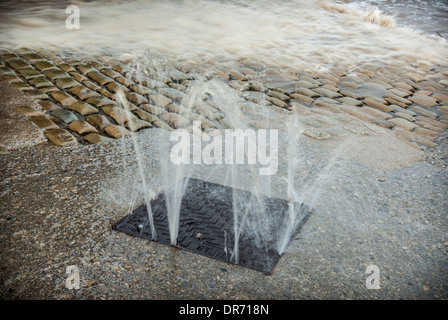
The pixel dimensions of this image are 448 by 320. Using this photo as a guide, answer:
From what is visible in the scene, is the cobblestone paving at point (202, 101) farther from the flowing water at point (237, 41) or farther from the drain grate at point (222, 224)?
the drain grate at point (222, 224)

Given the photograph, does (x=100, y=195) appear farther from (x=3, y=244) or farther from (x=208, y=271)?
(x=208, y=271)

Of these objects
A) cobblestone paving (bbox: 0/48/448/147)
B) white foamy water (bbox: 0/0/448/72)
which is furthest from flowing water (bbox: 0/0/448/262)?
cobblestone paving (bbox: 0/48/448/147)

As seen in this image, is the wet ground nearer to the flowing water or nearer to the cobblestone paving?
the flowing water

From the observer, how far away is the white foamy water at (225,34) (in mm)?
6477

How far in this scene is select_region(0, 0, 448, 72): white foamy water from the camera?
6.48m

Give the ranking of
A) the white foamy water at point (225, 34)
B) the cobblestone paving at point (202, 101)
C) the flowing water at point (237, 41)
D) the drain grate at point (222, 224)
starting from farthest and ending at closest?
1. the white foamy water at point (225, 34)
2. the cobblestone paving at point (202, 101)
3. the flowing water at point (237, 41)
4. the drain grate at point (222, 224)

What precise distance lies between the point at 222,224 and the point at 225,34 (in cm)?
589

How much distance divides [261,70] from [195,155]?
2.79 metres

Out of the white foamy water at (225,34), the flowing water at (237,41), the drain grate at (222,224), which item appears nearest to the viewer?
the drain grate at (222,224)

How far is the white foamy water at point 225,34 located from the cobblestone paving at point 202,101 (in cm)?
73

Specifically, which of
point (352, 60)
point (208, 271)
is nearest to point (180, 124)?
point (208, 271)

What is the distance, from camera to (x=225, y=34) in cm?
786

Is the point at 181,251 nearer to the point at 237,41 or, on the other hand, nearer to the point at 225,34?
the point at 237,41

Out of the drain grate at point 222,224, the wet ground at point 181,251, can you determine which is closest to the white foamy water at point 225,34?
the wet ground at point 181,251
